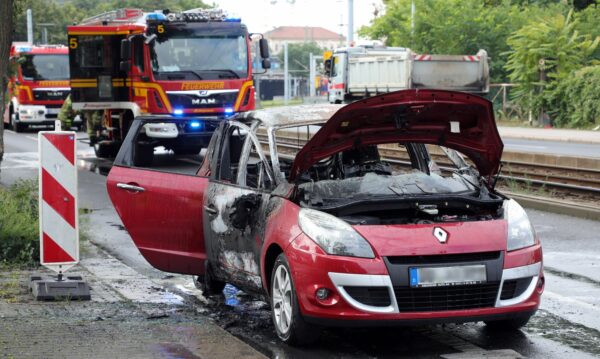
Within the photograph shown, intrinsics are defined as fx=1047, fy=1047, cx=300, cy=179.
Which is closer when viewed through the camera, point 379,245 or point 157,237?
point 379,245

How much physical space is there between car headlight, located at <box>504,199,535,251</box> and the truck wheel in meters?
18.7

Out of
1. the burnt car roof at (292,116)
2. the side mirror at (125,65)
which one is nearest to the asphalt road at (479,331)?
the burnt car roof at (292,116)

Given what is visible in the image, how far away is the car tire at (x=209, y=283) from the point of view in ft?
27.5

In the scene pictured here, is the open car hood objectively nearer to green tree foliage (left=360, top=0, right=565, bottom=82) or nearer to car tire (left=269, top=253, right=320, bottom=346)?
car tire (left=269, top=253, right=320, bottom=346)

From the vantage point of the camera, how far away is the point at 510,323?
23.6ft

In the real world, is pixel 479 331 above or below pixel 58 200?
below

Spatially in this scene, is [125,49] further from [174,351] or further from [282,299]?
[174,351]

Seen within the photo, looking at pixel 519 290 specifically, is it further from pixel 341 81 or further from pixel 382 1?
pixel 382 1

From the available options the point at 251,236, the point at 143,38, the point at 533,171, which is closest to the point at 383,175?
the point at 251,236

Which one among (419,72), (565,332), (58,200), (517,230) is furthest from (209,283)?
(419,72)

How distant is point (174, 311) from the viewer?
324 inches

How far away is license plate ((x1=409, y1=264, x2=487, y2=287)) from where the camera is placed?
21.4 ft

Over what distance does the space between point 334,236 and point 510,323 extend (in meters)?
1.48

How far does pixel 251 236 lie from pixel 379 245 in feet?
4.29
